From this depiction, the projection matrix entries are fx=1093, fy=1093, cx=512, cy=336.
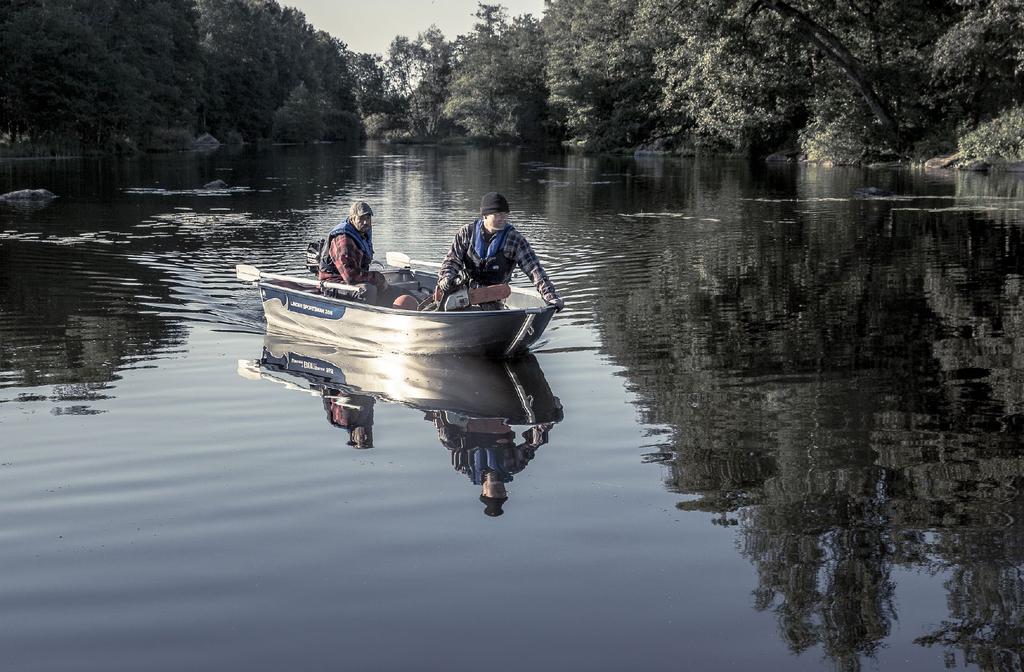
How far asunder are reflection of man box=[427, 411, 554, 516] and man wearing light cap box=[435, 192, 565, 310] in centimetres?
239

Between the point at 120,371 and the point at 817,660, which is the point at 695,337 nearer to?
the point at 120,371

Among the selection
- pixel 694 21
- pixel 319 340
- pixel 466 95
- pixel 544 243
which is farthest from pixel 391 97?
pixel 319 340

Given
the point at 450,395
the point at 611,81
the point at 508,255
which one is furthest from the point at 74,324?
the point at 611,81

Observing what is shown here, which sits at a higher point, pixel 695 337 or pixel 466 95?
pixel 466 95

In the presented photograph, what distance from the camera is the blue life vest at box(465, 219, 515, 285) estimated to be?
11.5 m

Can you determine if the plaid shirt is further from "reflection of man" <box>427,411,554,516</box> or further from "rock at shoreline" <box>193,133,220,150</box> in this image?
"rock at shoreline" <box>193,133,220,150</box>

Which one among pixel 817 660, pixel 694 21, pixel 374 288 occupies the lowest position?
pixel 817 660

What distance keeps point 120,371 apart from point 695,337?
626cm

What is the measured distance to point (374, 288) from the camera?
41.4 feet

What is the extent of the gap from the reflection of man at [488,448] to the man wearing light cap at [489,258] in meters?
2.39

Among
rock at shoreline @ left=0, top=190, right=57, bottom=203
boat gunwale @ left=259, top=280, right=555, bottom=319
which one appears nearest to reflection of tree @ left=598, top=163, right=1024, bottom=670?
boat gunwale @ left=259, top=280, right=555, bottom=319

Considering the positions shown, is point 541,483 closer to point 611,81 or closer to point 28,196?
point 28,196

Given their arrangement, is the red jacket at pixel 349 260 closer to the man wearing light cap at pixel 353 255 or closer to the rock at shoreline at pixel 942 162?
the man wearing light cap at pixel 353 255

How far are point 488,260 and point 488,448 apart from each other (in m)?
3.61
